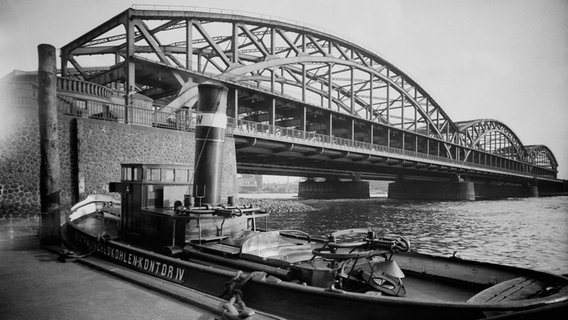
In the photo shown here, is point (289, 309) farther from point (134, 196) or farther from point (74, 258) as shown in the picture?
point (74, 258)

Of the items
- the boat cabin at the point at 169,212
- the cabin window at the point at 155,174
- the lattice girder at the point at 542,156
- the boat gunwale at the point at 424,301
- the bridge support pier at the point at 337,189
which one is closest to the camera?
the boat gunwale at the point at 424,301

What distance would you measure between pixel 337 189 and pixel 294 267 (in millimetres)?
59260

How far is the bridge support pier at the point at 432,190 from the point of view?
6219 cm

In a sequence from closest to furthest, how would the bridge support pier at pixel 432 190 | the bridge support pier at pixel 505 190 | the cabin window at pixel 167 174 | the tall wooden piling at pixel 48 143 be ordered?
the cabin window at pixel 167 174, the tall wooden piling at pixel 48 143, the bridge support pier at pixel 432 190, the bridge support pier at pixel 505 190

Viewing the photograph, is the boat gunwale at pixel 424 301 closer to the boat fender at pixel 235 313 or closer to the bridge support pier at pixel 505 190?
the boat fender at pixel 235 313

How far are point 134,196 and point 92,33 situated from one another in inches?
1240

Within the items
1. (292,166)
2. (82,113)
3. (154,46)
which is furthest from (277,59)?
(82,113)

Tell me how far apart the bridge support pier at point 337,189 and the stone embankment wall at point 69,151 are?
46766 mm

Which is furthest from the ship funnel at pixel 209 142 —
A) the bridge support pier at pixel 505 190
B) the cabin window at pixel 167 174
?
the bridge support pier at pixel 505 190

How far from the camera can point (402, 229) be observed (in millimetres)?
21312

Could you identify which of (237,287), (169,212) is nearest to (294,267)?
(237,287)

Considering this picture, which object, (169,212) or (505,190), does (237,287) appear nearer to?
(169,212)

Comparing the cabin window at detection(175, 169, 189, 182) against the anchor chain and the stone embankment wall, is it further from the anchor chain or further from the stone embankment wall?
the stone embankment wall

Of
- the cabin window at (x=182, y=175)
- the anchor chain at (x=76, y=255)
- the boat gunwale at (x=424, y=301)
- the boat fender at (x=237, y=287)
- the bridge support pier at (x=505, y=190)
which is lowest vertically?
the bridge support pier at (x=505, y=190)
